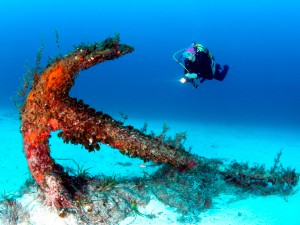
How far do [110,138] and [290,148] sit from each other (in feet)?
33.8

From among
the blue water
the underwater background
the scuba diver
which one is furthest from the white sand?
the blue water

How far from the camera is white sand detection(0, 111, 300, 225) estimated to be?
5.07 metres

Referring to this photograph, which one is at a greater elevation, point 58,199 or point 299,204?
point 299,204

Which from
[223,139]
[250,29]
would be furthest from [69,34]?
[223,139]

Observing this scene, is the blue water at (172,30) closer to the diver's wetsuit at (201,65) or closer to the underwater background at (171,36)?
the underwater background at (171,36)

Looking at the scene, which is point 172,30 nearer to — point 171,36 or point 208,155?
point 171,36

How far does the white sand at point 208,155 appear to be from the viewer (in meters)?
5.07

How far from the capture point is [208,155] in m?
10.6

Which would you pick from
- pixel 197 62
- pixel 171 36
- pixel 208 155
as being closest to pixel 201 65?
pixel 197 62

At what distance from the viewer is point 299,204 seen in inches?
230

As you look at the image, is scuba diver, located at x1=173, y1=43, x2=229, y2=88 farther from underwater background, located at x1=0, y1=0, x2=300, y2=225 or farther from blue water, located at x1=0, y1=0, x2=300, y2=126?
blue water, located at x1=0, y1=0, x2=300, y2=126

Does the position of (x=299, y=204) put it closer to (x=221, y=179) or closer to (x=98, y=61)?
(x=221, y=179)

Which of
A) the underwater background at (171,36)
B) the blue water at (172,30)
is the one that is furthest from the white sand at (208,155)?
the blue water at (172,30)

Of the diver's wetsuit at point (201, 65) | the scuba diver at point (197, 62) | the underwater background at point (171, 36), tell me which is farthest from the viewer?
the underwater background at point (171, 36)
